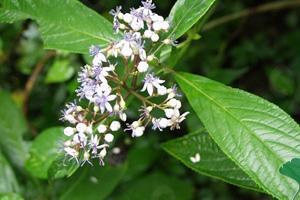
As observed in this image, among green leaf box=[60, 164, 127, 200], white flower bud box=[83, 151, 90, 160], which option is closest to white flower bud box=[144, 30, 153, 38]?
white flower bud box=[83, 151, 90, 160]

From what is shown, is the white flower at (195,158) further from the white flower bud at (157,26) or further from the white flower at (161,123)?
the white flower bud at (157,26)

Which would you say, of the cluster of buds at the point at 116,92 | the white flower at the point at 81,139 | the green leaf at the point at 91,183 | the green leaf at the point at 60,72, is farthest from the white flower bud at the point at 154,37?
the green leaf at the point at 60,72

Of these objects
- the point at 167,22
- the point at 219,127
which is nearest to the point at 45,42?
the point at 167,22

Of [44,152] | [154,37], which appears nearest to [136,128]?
[154,37]

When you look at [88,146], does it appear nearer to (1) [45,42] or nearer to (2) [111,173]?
(1) [45,42]

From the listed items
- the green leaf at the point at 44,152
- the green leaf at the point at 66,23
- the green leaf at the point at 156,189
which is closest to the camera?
the green leaf at the point at 66,23

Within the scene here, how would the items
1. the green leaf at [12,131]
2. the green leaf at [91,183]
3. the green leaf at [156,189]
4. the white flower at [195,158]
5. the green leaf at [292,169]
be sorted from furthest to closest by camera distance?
the green leaf at [156,189] → the green leaf at [12,131] → the green leaf at [91,183] → the white flower at [195,158] → the green leaf at [292,169]
